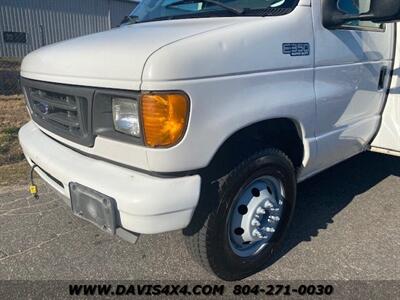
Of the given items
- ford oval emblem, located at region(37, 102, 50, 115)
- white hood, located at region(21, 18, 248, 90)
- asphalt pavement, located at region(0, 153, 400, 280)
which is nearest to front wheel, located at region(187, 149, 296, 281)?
asphalt pavement, located at region(0, 153, 400, 280)

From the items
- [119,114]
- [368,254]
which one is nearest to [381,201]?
[368,254]

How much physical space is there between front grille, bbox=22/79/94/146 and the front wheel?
2.84 ft

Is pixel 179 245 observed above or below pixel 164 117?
below

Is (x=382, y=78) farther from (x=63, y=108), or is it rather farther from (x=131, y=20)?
(x=63, y=108)

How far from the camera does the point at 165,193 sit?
1943mm

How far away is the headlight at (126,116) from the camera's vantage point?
1976 millimetres

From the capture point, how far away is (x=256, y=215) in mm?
2561

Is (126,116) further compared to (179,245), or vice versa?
(179,245)

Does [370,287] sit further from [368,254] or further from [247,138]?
[247,138]

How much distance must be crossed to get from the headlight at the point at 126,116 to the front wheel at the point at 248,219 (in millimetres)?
624

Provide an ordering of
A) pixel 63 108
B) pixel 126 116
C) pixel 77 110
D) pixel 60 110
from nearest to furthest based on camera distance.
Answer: pixel 126 116, pixel 77 110, pixel 63 108, pixel 60 110

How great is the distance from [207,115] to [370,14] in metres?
1.22

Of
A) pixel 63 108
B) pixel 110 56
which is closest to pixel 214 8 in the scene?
pixel 110 56

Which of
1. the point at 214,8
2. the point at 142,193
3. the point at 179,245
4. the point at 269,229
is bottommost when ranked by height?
the point at 179,245
